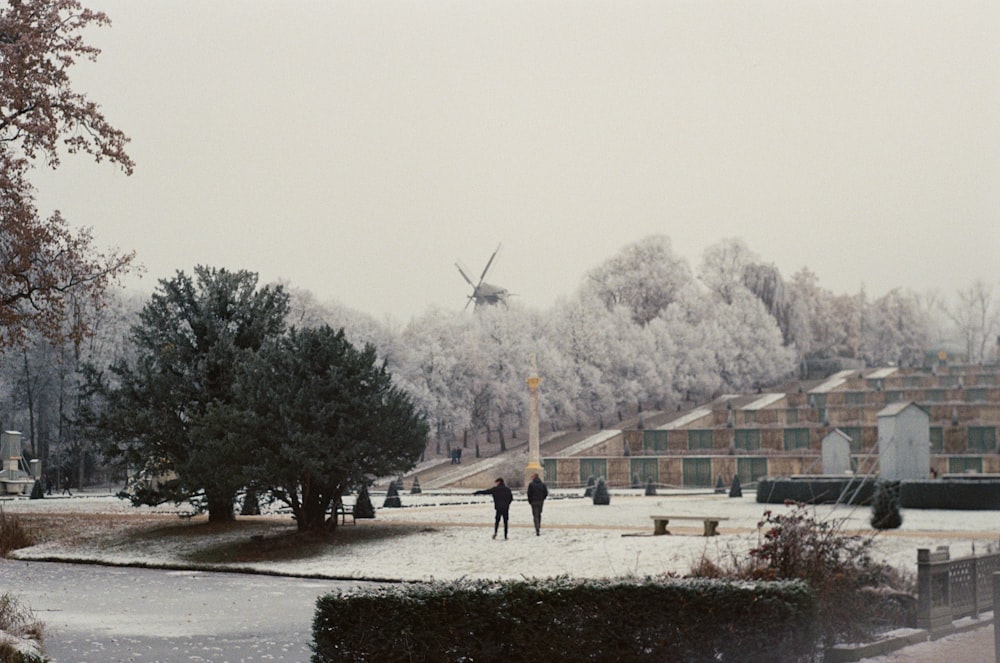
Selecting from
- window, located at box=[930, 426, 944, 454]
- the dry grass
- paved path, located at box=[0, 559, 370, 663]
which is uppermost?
window, located at box=[930, 426, 944, 454]

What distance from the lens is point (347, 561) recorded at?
26.8m

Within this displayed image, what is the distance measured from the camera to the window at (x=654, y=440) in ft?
203

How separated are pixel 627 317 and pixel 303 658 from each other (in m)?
62.4

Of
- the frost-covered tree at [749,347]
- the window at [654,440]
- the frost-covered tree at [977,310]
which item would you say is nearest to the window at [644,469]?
the window at [654,440]

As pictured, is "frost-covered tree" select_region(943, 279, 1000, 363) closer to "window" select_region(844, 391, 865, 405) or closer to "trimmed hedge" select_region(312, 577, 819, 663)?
"trimmed hedge" select_region(312, 577, 819, 663)

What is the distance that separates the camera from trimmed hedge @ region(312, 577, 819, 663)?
11242 mm

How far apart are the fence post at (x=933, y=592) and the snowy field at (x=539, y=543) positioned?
13.3 ft

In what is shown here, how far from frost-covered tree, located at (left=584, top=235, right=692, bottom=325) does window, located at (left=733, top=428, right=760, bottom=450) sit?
59.5 feet

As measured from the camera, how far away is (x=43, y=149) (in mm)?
31188

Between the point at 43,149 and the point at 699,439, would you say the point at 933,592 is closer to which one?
the point at 43,149

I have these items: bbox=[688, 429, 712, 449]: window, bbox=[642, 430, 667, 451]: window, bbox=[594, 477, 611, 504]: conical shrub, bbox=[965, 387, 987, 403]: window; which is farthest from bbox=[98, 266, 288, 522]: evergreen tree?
bbox=[965, 387, 987, 403]: window

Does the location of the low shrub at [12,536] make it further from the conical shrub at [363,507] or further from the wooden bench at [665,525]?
the wooden bench at [665,525]

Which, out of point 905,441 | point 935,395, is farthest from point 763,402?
point 905,441

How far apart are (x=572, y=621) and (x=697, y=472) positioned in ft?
150
